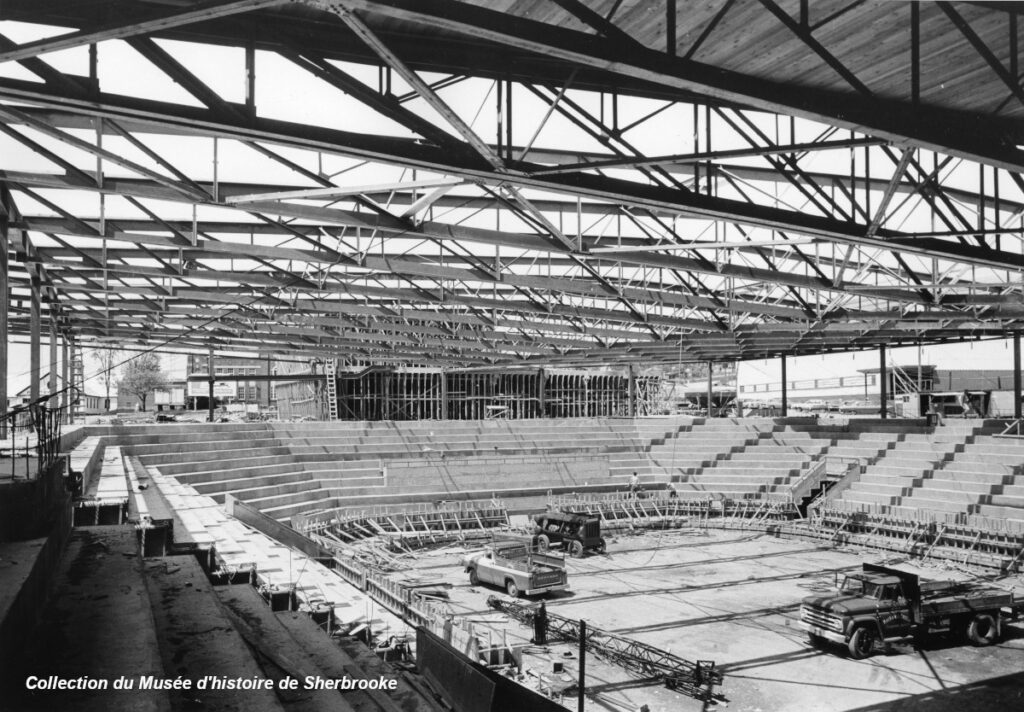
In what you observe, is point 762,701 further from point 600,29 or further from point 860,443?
point 860,443

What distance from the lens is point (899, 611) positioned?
14.7 m

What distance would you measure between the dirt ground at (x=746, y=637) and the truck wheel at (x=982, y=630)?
23cm

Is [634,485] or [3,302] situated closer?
[3,302]

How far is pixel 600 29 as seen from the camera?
603 centimetres

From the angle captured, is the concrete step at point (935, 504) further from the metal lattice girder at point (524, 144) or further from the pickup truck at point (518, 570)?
the pickup truck at point (518, 570)

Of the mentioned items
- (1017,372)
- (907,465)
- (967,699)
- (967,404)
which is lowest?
(967,699)

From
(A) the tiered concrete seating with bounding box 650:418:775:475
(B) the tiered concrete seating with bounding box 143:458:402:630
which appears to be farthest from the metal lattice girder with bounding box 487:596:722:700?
(A) the tiered concrete seating with bounding box 650:418:775:475

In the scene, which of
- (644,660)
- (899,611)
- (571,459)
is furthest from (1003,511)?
(644,660)

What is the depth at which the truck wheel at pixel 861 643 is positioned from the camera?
1409 centimetres

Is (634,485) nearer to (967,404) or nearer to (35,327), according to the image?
(967,404)

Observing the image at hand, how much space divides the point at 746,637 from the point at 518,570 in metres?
5.67

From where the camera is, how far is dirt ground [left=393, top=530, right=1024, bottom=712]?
40.7 feet

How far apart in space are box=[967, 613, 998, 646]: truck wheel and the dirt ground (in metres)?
0.23

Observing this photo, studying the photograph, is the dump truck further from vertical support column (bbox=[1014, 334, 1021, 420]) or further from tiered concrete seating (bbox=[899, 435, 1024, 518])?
vertical support column (bbox=[1014, 334, 1021, 420])
